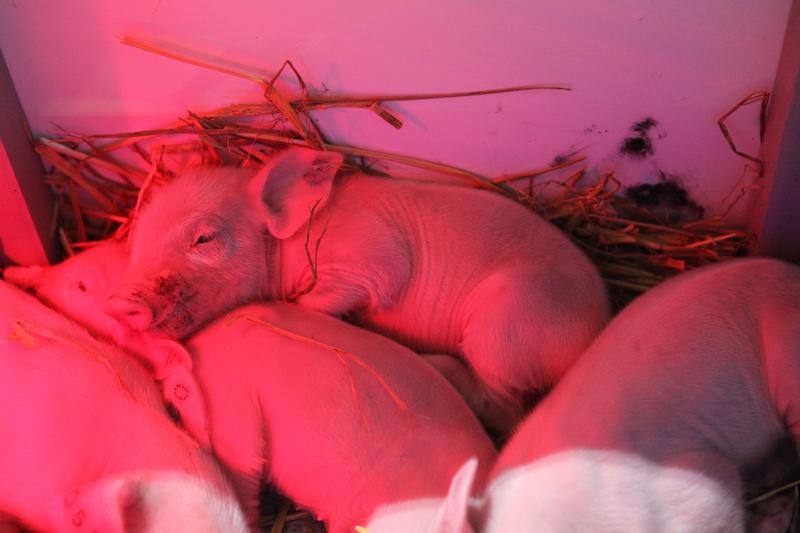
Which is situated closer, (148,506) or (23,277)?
(148,506)

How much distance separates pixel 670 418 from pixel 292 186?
1.13m

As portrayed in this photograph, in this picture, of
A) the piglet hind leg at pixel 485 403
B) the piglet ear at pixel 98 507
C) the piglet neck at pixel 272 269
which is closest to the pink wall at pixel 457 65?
the piglet neck at pixel 272 269

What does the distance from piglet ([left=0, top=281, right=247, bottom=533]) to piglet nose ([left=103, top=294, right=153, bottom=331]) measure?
0.35 feet

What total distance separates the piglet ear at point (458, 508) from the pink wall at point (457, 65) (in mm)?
1054

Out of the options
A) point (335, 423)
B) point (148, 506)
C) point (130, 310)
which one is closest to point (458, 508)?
point (335, 423)

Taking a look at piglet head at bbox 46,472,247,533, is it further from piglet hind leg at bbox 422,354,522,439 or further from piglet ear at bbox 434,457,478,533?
piglet hind leg at bbox 422,354,522,439

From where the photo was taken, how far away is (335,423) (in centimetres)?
169

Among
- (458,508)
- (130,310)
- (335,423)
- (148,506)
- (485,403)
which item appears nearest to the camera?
(458,508)

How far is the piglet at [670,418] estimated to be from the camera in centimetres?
147

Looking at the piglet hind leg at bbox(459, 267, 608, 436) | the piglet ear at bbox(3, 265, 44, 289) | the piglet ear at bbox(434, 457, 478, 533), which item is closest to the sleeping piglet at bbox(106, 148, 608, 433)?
the piglet hind leg at bbox(459, 267, 608, 436)

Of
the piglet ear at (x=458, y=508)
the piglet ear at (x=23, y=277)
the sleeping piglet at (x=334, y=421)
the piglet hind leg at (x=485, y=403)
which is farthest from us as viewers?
the piglet ear at (x=23, y=277)

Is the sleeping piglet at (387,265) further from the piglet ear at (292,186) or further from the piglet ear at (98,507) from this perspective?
the piglet ear at (98,507)

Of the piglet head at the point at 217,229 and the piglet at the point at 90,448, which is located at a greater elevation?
the piglet head at the point at 217,229

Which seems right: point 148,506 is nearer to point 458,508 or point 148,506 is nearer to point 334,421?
point 334,421
